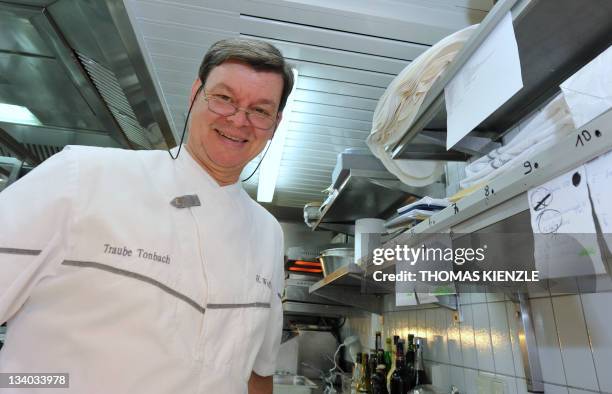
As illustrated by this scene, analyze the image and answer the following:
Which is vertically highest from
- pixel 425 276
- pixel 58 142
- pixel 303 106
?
pixel 303 106

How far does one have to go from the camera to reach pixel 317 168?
111 inches

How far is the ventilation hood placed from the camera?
119 centimetres

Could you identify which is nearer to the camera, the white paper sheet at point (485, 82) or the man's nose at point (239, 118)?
the white paper sheet at point (485, 82)

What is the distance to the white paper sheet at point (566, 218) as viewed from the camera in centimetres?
49

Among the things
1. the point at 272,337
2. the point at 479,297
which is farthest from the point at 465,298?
the point at 272,337

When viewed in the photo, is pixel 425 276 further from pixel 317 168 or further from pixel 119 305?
pixel 317 168

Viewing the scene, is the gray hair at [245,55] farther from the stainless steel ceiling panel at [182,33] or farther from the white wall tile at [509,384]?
the white wall tile at [509,384]

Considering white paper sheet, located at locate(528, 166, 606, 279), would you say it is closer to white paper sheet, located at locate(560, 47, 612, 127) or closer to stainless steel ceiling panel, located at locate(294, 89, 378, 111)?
white paper sheet, located at locate(560, 47, 612, 127)

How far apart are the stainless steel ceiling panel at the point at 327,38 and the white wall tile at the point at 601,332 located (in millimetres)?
1170

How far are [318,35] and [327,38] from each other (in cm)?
4

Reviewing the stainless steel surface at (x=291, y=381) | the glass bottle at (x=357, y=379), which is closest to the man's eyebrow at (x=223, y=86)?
the glass bottle at (x=357, y=379)

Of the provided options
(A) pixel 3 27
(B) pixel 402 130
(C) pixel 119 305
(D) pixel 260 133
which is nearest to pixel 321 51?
(B) pixel 402 130

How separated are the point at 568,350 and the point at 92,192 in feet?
4.27

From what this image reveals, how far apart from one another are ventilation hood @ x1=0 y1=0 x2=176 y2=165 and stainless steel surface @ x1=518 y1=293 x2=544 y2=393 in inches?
66.4
